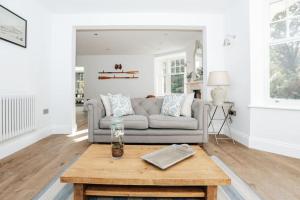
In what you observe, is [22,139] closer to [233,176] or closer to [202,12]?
[233,176]

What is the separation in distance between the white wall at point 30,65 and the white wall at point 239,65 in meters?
3.69

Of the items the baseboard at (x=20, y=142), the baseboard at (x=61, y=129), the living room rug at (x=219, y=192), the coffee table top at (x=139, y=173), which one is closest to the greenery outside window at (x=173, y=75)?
the baseboard at (x=61, y=129)

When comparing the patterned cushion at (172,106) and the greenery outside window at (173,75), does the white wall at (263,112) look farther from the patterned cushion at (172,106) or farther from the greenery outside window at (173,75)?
the greenery outside window at (173,75)

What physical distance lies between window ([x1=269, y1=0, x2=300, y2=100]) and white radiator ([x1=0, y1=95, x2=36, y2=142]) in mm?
3926

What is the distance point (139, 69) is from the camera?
8.27 meters

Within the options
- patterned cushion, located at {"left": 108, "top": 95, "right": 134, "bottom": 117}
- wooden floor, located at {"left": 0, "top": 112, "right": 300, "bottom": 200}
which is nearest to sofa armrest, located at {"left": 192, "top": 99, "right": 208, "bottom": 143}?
wooden floor, located at {"left": 0, "top": 112, "right": 300, "bottom": 200}

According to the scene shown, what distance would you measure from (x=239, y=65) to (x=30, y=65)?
3758 millimetres

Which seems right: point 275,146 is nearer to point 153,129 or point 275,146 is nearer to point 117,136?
point 153,129

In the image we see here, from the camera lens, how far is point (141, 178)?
4.10ft

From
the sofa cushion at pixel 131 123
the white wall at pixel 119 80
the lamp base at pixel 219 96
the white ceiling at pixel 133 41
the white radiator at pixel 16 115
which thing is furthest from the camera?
the white wall at pixel 119 80

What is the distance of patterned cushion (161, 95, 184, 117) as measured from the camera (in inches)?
127

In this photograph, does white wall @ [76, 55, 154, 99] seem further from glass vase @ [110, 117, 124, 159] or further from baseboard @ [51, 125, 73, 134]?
glass vase @ [110, 117, 124, 159]

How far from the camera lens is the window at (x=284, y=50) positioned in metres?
2.77

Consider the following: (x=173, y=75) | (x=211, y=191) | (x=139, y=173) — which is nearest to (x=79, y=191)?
(x=139, y=173)
